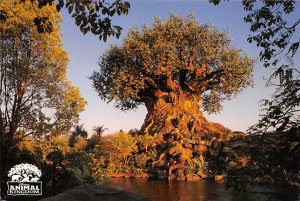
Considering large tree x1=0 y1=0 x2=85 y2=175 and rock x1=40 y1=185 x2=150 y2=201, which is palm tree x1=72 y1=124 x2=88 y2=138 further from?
rock x1=40 y1=185 x2=150 y2=201

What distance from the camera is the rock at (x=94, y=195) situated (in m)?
7.36

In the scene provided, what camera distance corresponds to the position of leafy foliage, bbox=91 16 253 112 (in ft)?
108

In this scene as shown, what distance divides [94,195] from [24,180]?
16.7 feet

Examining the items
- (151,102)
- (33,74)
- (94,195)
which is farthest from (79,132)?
(94,195)

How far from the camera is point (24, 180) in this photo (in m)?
11.8

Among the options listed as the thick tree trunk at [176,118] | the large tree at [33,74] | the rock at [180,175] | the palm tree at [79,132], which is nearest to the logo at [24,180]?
the large tree at [33,74]

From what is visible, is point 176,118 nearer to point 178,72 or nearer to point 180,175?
point 178,72

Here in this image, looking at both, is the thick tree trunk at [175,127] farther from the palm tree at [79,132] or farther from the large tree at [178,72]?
the palm tree at [79,132]

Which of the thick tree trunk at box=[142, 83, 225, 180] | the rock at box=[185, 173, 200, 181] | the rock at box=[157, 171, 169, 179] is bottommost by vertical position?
the rock at box=[185, 173, 200, 181]

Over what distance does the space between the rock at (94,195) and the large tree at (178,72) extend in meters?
23.3

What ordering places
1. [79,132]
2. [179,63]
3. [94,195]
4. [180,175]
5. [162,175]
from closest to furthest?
1. [94,195]
2. [180,175]
3. [162,175]
4. [179,63]
5. [79,132]

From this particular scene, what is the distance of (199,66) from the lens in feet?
112

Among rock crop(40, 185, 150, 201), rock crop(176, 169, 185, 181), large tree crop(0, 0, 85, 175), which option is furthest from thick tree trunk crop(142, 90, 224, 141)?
rock crop(40, 185, 150, 201)

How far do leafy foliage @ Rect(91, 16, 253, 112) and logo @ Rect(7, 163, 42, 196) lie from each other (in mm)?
21480
